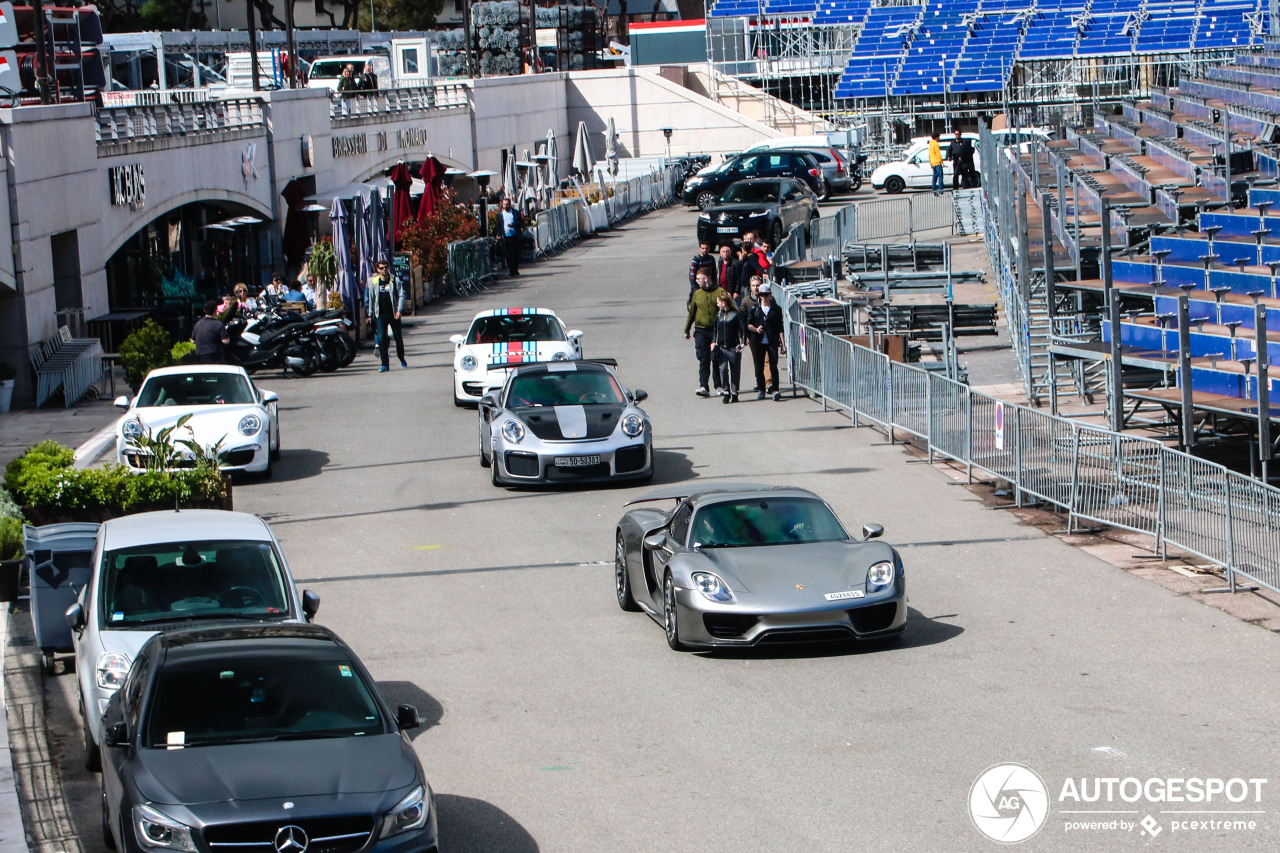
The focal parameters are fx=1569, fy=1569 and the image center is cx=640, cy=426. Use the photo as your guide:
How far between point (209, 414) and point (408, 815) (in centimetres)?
1245

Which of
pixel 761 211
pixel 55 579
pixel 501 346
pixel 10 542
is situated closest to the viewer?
pixel 55 579

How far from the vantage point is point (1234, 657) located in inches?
432

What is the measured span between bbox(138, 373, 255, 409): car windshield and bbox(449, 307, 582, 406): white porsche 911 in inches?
168

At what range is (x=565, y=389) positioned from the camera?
1873cm

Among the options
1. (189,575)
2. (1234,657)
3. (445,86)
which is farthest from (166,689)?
(445,86)

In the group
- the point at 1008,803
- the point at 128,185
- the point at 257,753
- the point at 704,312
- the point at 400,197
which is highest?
the point at 128,185

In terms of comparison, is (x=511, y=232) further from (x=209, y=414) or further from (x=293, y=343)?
(x=209, y=414)

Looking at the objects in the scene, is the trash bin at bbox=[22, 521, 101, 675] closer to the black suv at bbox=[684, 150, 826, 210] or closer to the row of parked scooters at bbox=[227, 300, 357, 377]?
the row of parked scooters at bbox=[227, 300, 357, 377]

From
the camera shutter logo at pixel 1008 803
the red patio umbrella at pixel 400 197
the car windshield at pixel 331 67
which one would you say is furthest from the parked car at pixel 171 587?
the car windshield at pixel 331 67

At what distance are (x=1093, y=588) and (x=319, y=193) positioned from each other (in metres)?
31.5

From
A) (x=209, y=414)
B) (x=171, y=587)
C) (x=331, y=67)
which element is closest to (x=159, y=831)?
(x=171, y=587)

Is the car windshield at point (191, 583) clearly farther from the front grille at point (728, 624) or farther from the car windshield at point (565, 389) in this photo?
the car windshield at point (565, 389)

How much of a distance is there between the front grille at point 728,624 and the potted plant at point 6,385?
1694cm

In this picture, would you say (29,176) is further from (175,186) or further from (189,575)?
(189,575)
